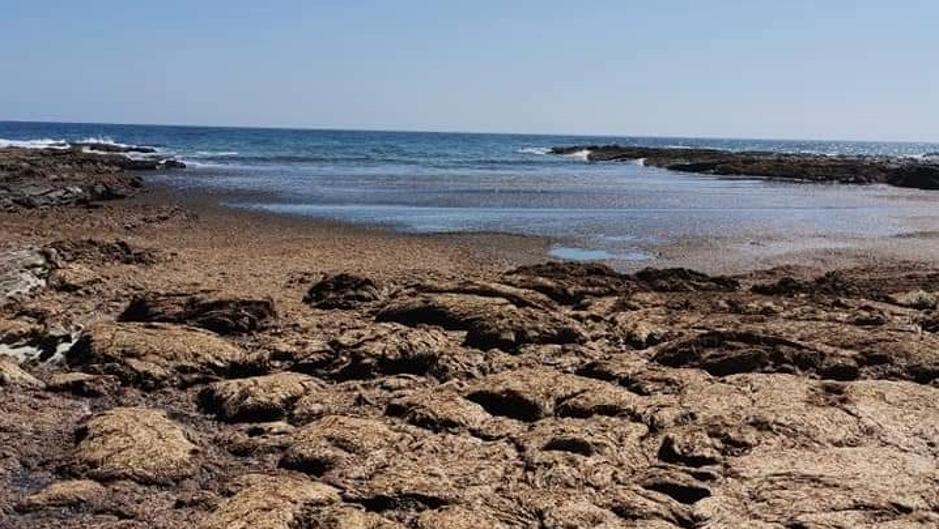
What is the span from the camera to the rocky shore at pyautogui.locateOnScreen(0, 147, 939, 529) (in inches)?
245

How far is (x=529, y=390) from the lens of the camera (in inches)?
332

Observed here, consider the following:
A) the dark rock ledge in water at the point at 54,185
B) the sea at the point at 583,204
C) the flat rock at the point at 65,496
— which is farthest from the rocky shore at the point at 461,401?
the dark rock ledge in water at the point at 54,185

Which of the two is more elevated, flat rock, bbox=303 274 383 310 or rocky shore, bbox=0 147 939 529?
flat rock, bbox=303 274 383 310

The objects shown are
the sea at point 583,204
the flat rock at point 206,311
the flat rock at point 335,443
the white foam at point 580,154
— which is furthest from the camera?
the white foam at point 580,154

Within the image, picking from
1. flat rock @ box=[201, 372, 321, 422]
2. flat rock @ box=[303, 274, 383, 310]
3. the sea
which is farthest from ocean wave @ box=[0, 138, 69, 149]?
flat rock @ box=[201, 372, 321, 422]

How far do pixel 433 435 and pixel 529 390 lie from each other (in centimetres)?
127

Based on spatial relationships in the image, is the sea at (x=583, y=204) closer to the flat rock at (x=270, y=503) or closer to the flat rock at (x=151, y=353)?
the flat rock at (x=151, y=353)

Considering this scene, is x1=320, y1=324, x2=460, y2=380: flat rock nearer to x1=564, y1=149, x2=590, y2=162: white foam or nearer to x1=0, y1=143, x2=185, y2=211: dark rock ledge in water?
x1=0, y1=143, x2=185, y2=211: dark rock ledge in water

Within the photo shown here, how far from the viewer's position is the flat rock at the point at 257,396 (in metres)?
8.23

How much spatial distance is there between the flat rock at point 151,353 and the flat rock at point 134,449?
4.55 feet

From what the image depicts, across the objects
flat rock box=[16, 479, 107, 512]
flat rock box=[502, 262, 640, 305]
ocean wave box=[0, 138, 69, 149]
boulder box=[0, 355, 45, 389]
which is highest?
ocean wave box=[0, 138, 69, 149]

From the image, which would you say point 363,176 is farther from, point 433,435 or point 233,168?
point 433,435

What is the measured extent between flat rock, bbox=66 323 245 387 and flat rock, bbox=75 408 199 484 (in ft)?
4.55

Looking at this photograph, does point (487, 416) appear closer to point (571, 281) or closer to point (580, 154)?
point (571, 281)
